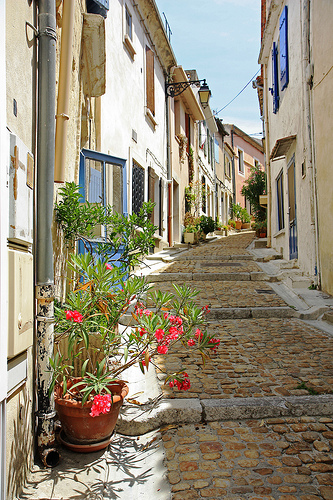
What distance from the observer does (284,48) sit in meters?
10.2

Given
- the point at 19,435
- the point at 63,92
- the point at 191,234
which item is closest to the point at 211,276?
the point at 63,92

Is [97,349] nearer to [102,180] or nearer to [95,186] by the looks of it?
[95,186]

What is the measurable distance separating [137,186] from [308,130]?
421 centimetres

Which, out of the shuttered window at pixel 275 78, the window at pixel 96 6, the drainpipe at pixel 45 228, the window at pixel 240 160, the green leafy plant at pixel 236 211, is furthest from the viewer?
the window at pixel 240 160

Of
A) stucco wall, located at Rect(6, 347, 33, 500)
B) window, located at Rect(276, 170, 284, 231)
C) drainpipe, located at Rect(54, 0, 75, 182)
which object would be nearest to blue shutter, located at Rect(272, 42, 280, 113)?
window, located at Rect(276, 170, 284, 231)

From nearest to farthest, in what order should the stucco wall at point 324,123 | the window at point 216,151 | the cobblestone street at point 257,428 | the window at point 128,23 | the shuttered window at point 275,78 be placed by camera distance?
the cobblestone street at point 257,428 → the stucco wall at point 324,123 → the window at point 128,23 → the shuttered window at point 275,78 → the window at point 216,151

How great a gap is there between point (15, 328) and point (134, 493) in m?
1.22

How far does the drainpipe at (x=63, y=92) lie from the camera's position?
119 inches

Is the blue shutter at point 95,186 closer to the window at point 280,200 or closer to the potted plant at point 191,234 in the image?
the window at point 280,200

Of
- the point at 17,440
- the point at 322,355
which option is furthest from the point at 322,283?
the point at 17,440

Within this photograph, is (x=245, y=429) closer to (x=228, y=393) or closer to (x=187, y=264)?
(x=228, y=393)

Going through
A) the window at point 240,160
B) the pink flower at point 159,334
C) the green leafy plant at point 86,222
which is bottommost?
the pink flower at point 159,334

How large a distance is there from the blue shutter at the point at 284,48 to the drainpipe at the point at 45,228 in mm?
8414

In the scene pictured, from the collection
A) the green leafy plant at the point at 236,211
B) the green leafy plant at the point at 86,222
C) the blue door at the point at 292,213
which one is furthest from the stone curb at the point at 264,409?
the green leafy plant at the point at 236,211
